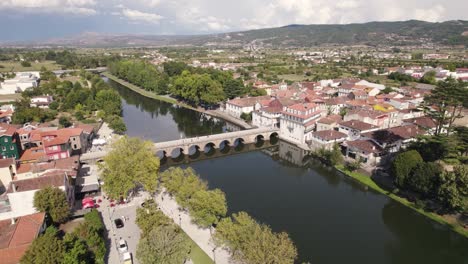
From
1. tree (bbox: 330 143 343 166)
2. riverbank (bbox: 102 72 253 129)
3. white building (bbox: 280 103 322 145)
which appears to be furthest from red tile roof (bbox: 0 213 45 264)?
riverbank (bbox: 102 72 253 129)

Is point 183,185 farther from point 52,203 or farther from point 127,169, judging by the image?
point 52,203

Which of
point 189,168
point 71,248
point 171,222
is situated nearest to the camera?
point 71,248

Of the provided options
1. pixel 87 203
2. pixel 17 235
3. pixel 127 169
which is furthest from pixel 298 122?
pixel 17 235

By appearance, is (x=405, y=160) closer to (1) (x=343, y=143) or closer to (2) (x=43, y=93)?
(1) (x=343, y=143)

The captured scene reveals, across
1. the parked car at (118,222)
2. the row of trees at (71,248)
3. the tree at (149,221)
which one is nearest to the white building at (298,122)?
the tree at (149,221)

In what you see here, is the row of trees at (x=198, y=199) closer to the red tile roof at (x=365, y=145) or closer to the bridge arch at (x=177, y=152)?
the bridge arch at (x=177, y=152)

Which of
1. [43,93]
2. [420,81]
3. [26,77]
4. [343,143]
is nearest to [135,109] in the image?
[43,93]
